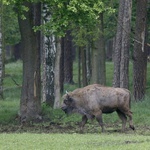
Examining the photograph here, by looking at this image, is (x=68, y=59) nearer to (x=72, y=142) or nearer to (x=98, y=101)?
(x=98, y=101)

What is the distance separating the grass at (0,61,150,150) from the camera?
19656 mm

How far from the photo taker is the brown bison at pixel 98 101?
83.5ft

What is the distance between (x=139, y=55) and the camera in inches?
1417

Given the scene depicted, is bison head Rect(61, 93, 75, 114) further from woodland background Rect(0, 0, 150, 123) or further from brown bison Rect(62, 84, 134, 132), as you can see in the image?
woodland background Rect(0, 0, 150, 123)


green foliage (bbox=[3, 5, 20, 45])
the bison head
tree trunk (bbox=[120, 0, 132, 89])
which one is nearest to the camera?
the bison head

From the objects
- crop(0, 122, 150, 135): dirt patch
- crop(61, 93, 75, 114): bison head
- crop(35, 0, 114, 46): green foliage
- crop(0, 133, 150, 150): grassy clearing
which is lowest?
crop(0, 122, 150, 135): dirt patch

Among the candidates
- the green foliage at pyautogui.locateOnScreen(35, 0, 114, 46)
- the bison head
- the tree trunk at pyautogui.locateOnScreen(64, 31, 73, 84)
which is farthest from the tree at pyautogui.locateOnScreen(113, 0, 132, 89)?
the tree trunk at pyautogui.locateOnScreen(64, 31, 73, 84)

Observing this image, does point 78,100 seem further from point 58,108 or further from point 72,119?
point 58,108

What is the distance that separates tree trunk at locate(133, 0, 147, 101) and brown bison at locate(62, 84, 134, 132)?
9814mm

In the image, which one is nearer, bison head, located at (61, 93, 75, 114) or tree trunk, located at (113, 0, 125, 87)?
bison head, located at (61, 93, 75, 114)

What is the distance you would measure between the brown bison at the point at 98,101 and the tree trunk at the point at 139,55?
9814 mm

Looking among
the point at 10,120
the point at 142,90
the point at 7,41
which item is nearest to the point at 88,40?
the point at 142,90

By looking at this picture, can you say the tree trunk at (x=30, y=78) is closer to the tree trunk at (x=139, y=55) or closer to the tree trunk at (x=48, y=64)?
the tree trunk at (x=48, y=64)

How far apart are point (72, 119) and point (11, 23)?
25.9 meters
